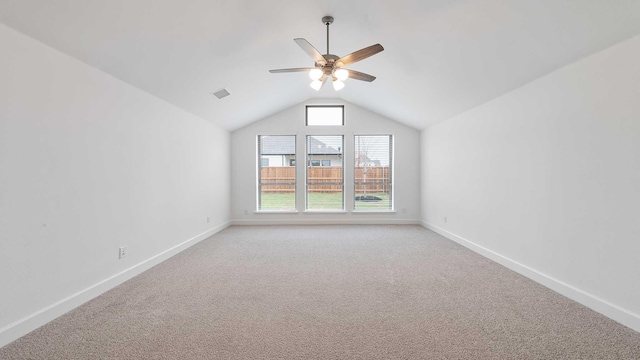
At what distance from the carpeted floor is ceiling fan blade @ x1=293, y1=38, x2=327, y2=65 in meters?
2.32

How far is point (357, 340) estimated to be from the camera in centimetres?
194

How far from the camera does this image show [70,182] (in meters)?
2.43

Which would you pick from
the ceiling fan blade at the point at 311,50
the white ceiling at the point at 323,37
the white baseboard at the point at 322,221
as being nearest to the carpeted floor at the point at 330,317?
the white ceiling at the point at 323,37

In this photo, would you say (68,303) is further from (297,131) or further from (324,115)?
(324,115)

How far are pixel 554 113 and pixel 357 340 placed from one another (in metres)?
2.89

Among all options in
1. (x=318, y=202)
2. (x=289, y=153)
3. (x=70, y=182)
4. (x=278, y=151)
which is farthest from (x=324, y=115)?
(x=70, y=182)

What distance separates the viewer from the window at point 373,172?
658 cm

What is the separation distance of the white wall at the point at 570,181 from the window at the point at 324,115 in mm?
3015

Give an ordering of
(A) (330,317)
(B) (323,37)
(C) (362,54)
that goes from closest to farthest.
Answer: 1. (A) (330,317)
2. (C) (362,54)
3. (B) (323,37)

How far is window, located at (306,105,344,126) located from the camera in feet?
21.5

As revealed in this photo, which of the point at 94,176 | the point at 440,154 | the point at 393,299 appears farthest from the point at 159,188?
the point at 440,154

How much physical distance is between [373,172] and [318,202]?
4.85ft

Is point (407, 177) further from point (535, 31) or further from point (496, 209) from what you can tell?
point (535, 31)

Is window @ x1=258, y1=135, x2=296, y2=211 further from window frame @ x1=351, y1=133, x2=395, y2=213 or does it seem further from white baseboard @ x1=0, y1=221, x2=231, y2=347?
white baseboard @ x1=0, y1=221, x2=231, y2=347
